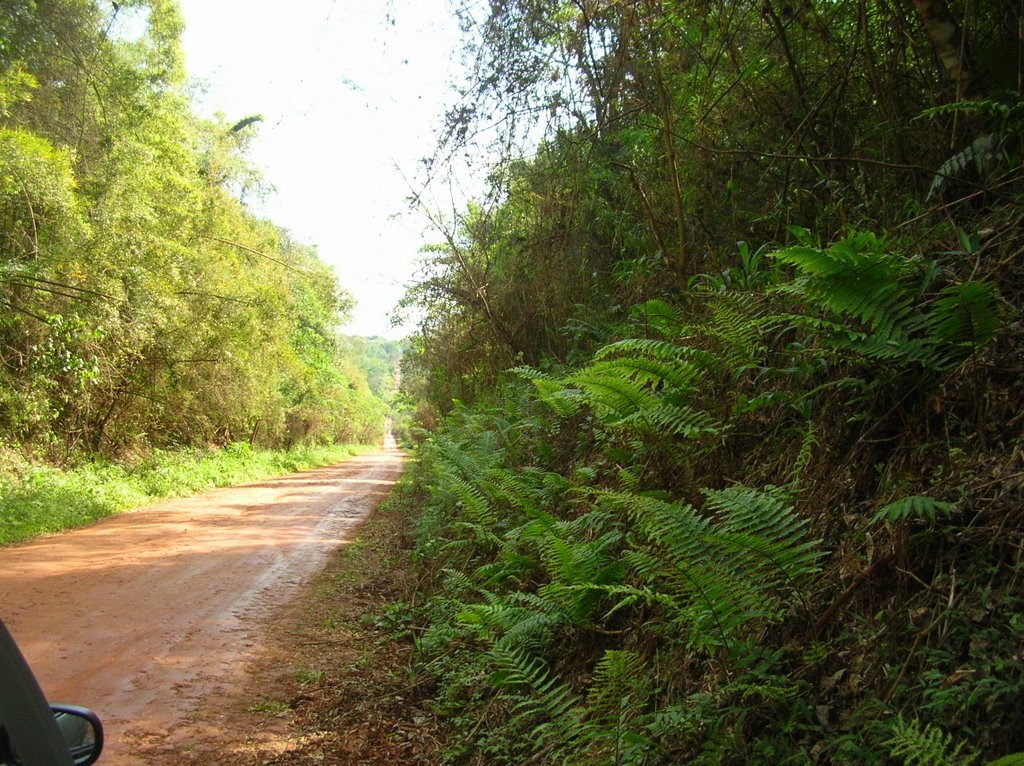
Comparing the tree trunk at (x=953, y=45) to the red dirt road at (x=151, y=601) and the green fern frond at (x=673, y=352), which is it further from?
the red dirt road at (x=151, y=601)

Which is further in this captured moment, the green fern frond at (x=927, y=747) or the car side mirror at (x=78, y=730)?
the green fern frond at (x=927, y=747)

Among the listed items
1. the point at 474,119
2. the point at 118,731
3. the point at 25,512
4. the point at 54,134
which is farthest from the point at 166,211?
the point at 118,731

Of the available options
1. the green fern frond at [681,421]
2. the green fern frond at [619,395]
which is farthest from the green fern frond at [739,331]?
the green fern frond at [619,395]

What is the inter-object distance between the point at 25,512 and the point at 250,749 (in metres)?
8.19

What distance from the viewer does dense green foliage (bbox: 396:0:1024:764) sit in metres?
2.52

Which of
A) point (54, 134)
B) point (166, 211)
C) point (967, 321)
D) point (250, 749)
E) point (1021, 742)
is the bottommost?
point (250, 749)

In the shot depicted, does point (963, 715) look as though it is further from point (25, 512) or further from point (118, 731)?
point (25, 512)

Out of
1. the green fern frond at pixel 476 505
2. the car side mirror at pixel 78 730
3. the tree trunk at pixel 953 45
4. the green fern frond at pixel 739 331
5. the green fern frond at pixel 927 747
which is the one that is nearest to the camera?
the car side mirror at pixel 78 730

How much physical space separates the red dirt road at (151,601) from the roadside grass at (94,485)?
0.46 m

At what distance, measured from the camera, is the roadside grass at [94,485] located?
981 centimetres

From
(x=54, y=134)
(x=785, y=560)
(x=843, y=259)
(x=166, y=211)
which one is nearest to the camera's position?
(x=785, y=560)

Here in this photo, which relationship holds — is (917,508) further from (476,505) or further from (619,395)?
(476,505)

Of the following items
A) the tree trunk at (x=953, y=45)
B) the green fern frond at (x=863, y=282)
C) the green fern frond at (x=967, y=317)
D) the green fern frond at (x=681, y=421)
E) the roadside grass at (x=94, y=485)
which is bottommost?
the roadside grass at (x=94, y=485)

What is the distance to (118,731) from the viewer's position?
3885 millimetres
